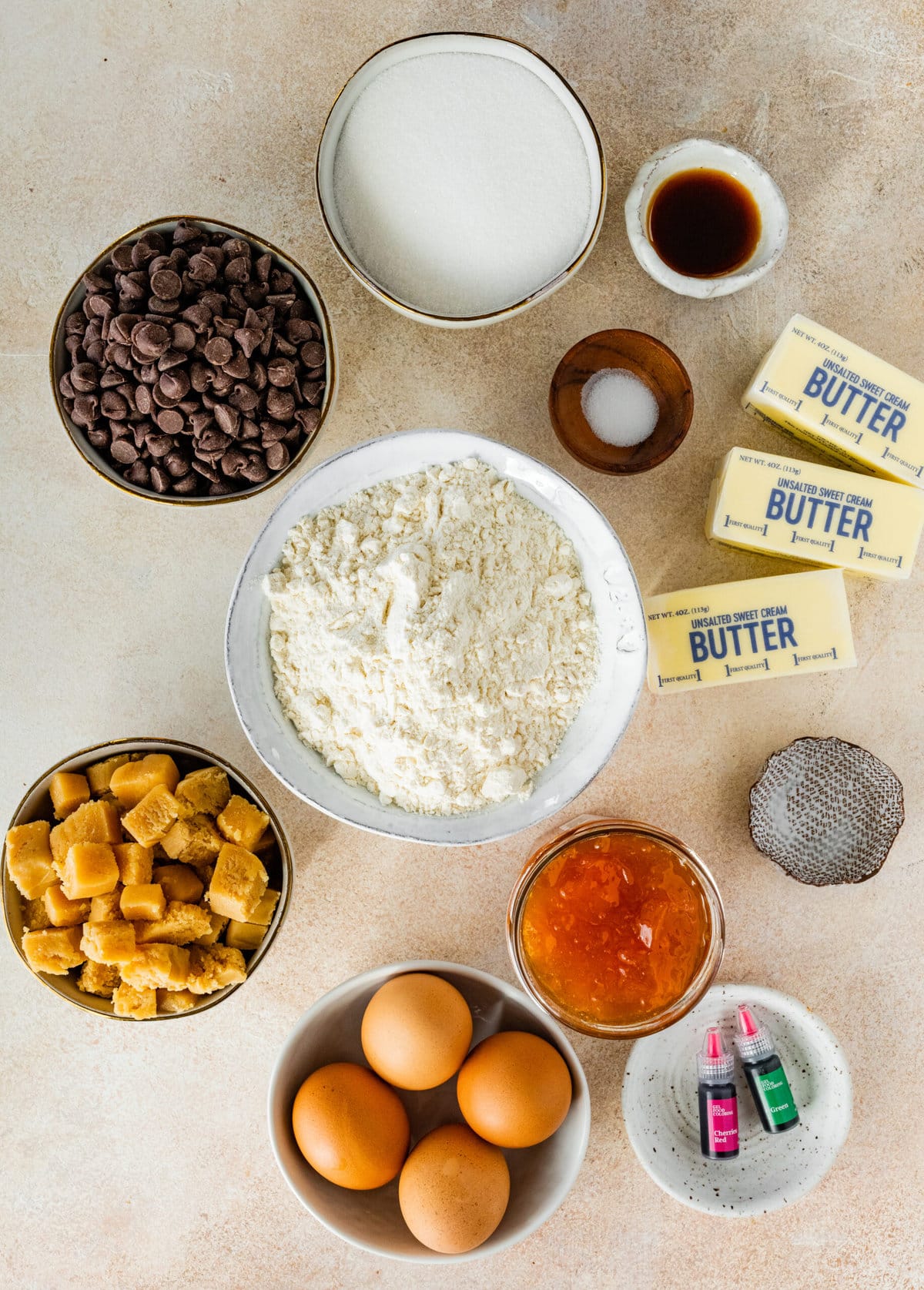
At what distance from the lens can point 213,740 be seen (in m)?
1.24

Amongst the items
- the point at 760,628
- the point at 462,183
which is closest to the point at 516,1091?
the point at 760,628

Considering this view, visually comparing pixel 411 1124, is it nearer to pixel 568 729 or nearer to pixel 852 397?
pixel 568 729

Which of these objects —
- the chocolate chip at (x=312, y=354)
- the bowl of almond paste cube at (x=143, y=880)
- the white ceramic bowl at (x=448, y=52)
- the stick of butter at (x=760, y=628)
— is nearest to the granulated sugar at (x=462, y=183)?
the white ceramic bowl at (x=448, y=52)

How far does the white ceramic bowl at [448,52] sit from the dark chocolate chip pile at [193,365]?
10 centimetres

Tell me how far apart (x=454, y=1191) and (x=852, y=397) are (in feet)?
3.78

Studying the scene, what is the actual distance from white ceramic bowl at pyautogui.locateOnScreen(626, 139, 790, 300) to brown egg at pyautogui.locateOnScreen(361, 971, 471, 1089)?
0.99 metres

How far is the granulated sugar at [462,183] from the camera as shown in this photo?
1.06 meters

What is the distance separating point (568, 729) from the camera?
1082 millimetres

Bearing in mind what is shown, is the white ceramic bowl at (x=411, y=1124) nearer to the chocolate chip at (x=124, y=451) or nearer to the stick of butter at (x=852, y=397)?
the chocolate chip at (x=124, y=451)

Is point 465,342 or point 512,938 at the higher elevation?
point 465,342

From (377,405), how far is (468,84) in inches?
16.5

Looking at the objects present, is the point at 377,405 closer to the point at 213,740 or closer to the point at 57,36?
the point at 213,740

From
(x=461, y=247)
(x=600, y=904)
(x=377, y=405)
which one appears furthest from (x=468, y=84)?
(x=600, y=904)

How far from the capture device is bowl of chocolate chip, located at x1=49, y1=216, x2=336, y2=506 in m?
0.98
